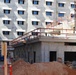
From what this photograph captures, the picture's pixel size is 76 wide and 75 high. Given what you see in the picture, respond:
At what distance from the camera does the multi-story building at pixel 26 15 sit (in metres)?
65.4

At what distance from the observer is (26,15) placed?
67.3 meters

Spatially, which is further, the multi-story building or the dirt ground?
the multi-story building

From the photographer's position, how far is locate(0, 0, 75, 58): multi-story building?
65.4m

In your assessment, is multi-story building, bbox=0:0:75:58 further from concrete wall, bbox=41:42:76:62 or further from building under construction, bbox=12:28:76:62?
concrete wall, bbox=41:42:76:62

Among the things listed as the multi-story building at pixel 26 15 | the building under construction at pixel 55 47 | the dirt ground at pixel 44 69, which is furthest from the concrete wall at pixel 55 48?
the multi-story building at pixel 26 15

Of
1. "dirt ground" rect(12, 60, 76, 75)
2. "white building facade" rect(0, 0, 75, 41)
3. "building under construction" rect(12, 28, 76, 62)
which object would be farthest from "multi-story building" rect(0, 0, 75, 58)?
"dirt ground" rect(12, 60, 76, 75)

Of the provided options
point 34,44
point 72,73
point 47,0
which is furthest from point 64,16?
point 72,73

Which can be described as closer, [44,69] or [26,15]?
[44,69]

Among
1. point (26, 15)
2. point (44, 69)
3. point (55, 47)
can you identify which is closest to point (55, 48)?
point (55, 47)

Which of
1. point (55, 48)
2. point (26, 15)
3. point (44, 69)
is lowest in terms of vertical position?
point (44, 69)

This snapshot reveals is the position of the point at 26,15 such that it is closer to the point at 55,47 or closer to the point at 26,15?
the point at 26,15

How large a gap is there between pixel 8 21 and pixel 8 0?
5.53 m

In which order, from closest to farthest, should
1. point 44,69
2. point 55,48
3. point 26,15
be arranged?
point 44,69
point 55,48
point 26,15

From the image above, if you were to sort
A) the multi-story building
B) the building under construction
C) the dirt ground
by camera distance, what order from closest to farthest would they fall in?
the dirt ground, the building under construction, the multi-story building
